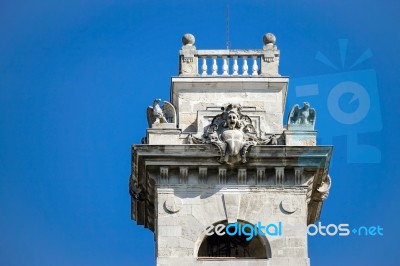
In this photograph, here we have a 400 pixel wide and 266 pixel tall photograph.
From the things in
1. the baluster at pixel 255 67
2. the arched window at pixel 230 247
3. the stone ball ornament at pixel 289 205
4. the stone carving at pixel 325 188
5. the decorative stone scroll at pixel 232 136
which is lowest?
the arched window at pixel 230 247

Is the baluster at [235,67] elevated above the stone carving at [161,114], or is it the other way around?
the baluster at [235,67]

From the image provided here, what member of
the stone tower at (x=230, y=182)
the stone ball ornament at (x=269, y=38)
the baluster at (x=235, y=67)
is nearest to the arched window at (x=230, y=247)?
the stone tower at (x=230, y=182)

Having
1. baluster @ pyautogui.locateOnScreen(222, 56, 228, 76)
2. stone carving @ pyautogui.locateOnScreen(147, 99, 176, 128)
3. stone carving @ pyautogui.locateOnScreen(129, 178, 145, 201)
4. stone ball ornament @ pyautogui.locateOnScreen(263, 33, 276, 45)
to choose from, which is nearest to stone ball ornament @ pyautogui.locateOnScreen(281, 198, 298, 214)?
→ stone carving @ pyautogui.locateOnScreen(147, 99, 176, 128)

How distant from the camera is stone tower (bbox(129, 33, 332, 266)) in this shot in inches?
3334

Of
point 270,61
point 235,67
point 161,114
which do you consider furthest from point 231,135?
point 270,61

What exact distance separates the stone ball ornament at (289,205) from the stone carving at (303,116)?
2570 millimetres

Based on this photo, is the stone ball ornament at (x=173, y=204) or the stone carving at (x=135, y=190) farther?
the stone carving at (x=135, y=190)

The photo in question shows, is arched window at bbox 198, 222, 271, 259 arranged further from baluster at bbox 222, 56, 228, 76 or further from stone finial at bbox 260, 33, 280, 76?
stone finial at bbox 260, 33, 280, 76

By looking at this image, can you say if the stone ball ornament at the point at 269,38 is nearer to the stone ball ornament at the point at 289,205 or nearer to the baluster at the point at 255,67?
the baluster at the point at 255,67

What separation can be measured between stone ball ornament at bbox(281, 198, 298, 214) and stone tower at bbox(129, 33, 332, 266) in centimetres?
3

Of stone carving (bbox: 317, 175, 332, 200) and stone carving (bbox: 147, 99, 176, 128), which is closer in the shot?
stone carving (bbox: 147, 99, 176, 128)

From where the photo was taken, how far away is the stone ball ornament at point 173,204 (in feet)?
279

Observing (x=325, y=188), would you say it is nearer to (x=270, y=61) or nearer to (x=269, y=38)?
(x=270, y=61)

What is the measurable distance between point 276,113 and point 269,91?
916mm
